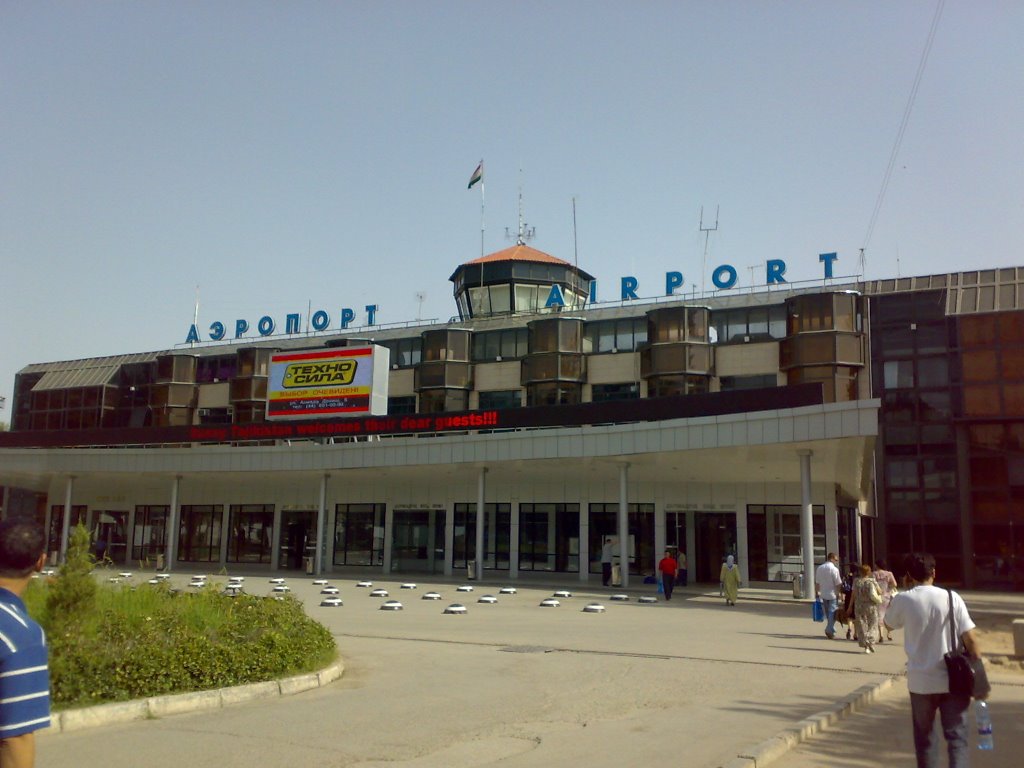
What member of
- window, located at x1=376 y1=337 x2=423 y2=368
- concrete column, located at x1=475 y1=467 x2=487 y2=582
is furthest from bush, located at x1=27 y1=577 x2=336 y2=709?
window, located at x1=376 y1=337 x2=423 y2=368

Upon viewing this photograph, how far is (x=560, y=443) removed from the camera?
3459 centimetres

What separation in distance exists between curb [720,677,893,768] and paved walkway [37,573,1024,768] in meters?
0.06

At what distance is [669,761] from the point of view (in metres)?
8.05

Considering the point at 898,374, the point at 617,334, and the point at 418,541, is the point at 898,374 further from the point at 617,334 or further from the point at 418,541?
the point at 418,541

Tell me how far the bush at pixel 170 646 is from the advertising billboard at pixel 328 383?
29984 mm

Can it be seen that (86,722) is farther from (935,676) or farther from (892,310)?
(892,310)

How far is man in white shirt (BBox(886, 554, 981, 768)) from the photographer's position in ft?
22.1

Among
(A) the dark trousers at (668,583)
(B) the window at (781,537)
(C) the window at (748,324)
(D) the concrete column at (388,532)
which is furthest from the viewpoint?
(D) the concrete column at (388,532)

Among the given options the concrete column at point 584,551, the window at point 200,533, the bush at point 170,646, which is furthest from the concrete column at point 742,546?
the window at point 200,533

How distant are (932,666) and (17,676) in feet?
20.4

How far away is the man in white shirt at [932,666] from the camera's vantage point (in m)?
6.74

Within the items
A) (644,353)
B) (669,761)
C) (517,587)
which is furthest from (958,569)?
(669,761)

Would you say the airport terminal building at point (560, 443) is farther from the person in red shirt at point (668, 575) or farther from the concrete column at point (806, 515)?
the person in red shirt at point (668, 575)

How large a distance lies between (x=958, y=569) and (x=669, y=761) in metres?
45.9
